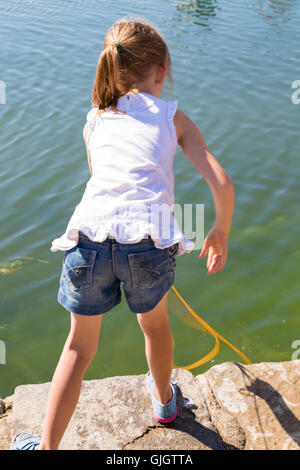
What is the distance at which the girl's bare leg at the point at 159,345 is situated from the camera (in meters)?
1.88

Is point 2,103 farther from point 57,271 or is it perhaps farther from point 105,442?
point 105,442

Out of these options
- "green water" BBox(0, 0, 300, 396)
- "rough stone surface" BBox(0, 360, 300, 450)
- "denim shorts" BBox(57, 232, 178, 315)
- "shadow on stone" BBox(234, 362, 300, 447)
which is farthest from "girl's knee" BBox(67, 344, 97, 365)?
"green water" BBox(0, 0, 300, 396)

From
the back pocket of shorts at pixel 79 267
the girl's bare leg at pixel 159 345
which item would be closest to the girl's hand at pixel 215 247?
the girl's bare leg at pixel 159 345

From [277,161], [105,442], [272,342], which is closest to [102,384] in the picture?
[105,442]

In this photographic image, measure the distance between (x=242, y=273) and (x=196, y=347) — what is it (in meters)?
0.78

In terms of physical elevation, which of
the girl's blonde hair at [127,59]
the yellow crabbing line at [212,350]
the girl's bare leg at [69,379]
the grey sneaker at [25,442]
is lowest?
the yellow crabbing line at [212,350]

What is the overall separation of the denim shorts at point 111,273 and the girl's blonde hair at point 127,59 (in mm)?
542

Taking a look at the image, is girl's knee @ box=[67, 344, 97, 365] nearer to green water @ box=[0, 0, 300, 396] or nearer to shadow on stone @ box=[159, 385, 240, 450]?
shadow on stone @ box=[159, 385, 240, 450]

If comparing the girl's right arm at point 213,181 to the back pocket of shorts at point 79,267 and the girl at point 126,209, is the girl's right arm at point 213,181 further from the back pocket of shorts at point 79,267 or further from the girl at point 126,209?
the back pocket of shorts at point 79,267

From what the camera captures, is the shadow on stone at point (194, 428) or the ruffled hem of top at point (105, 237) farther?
the shadow on stone at point (194, 428)

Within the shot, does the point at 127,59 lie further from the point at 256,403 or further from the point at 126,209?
the point at 256,403

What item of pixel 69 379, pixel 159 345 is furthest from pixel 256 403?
pixel 69 379

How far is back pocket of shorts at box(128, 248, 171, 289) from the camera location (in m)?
1.69

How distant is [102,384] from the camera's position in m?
2.31
